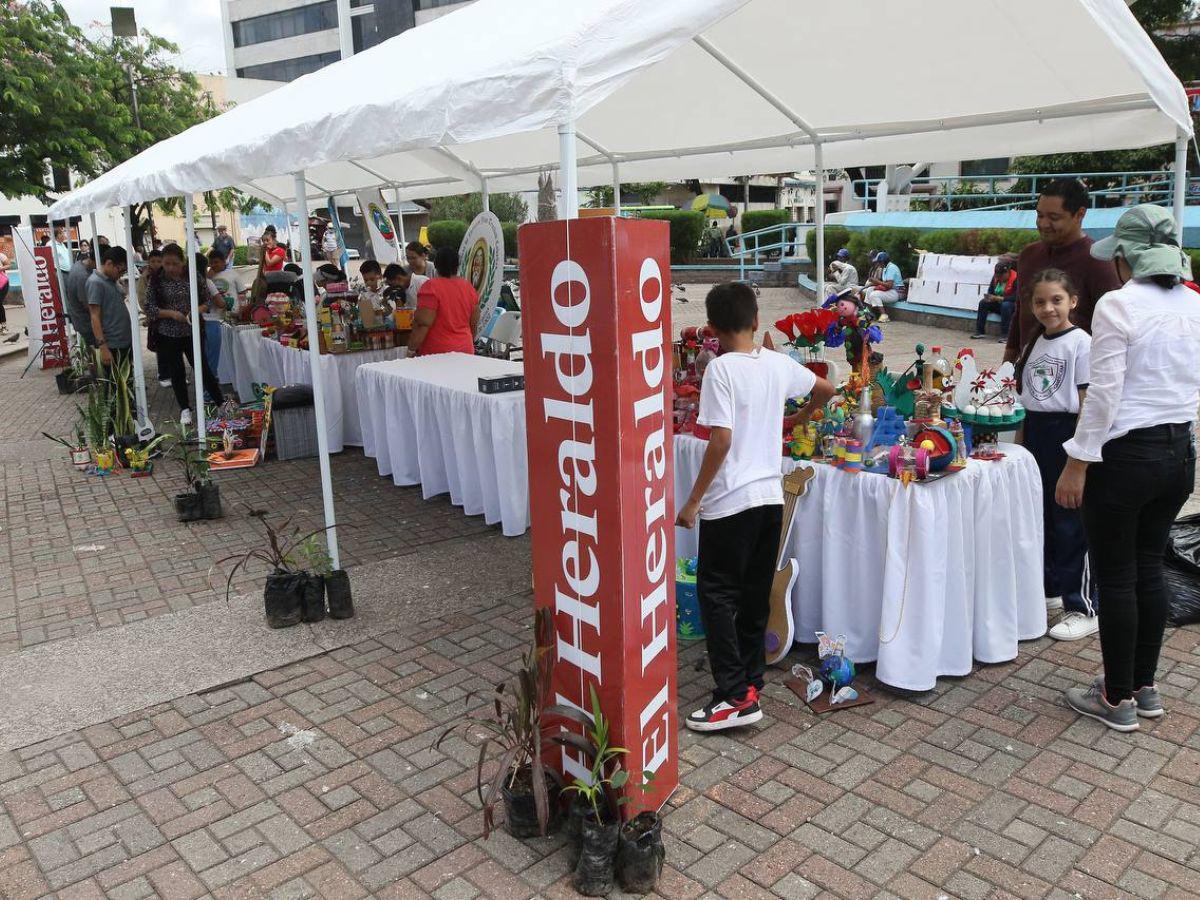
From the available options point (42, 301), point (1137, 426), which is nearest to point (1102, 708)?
point (1137, 426)

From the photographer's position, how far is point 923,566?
366 centimetres

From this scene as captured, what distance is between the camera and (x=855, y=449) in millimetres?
4000

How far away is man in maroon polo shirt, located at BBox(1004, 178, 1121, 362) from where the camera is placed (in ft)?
13.8

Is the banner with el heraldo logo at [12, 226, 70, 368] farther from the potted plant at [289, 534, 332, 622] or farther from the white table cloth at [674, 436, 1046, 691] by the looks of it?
the white table cloth at [674, 436, 1046, 691]

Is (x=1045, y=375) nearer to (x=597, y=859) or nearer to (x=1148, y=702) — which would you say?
(x=1148, y=702)

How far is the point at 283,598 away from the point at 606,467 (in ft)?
8.77

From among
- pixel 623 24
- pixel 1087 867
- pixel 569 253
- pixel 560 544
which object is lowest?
pixel 1087 867

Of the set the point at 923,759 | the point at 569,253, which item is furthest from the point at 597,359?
the point at 923,759

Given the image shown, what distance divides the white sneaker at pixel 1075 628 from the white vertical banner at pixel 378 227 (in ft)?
33.5

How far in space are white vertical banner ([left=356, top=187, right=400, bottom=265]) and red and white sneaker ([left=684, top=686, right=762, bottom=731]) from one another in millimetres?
10139

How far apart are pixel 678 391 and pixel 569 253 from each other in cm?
226

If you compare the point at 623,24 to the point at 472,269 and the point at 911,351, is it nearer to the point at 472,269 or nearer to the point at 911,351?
the point at 472,269

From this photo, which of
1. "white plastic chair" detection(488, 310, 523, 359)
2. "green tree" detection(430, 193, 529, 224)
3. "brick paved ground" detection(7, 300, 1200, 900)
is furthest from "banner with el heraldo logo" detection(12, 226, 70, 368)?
"green tree" detection(430, 193, 529, 224)

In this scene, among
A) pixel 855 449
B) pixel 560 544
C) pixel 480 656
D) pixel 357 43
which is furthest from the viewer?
pixel 357 43
